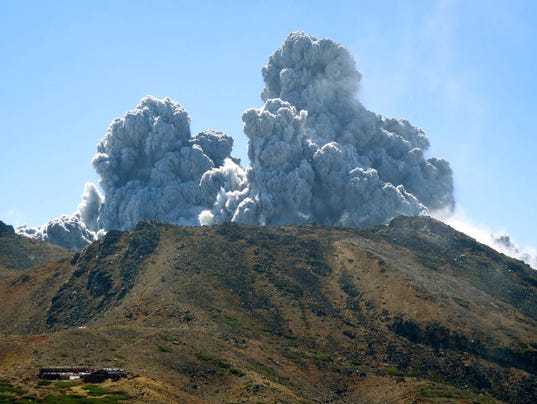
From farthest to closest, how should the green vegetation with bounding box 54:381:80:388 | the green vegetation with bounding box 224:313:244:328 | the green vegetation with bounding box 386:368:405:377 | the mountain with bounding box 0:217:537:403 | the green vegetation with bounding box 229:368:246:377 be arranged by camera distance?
the green vegetation with bounding box 224:313:244:328, the green vegetation with bounding box 386:368:405:377, the green vegetation with bounding box 229:368:246:377, the mountain with bounding box 0:217:537:403, the green vegetation with bounding box 54:381:80:388

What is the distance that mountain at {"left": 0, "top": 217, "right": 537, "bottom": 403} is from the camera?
322ft

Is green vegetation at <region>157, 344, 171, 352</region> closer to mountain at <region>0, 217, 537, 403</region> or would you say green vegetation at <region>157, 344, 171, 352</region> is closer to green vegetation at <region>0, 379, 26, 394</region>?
mountain at <region>0, 217, 537, 403</region>

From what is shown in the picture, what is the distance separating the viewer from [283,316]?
5241 inches

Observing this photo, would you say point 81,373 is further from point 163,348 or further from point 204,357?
point 204,357

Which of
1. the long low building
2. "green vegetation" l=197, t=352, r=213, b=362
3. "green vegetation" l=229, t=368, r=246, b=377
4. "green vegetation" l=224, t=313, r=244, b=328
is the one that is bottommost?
the long low building

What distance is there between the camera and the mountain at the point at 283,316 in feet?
322

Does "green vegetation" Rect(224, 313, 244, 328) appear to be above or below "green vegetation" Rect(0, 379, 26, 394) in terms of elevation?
above

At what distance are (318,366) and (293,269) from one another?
42.4 m

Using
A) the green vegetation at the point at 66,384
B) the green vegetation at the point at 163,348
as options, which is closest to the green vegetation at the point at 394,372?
Answer: the green vegetation at the point at 163,348

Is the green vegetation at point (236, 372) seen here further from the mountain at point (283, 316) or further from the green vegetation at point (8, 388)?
Answer: the green vegetation at point (8, 388)

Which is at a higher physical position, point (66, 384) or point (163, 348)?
point (163, 348)

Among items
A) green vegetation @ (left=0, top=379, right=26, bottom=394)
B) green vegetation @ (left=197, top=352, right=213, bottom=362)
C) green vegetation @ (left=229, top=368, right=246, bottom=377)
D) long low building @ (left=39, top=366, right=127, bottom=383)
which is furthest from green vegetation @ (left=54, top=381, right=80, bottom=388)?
green vegetation @ (left=229, top=368, right=246, bottom=377)

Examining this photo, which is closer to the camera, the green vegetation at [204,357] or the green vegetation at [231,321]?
the green vegetation at [204,357]

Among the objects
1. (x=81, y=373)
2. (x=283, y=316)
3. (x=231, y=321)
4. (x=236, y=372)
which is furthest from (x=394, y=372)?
(x=81, y=373)
